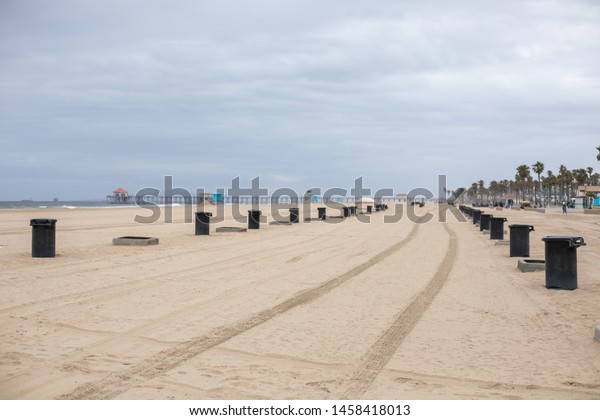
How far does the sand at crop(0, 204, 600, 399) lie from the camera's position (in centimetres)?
459

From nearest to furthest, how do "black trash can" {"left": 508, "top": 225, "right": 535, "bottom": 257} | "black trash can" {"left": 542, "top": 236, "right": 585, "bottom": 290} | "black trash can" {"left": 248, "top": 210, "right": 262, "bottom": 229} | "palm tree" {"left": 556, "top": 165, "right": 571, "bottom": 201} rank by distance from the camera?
"black trash can" {"left": 542, "top": 236, "right": 585, "bottom": 290}
"black trash can" {"left": 508, "top": 225, "right": 535, "bottom": 257}
"black trash can" {"left": 248, "top": 210, "right": 262, "bottom": 229}
"palm tree" {"left": 556, "top": 165, "right": 571, "bottom": 201}

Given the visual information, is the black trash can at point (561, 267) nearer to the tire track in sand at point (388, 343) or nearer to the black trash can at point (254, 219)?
the tire track in sand at point (388, 343)

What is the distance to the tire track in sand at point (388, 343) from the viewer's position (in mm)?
4629

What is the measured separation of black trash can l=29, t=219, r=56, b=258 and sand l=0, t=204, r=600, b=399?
1.37 feet

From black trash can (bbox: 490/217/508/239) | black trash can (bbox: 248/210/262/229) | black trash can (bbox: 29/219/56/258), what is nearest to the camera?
black trash can (bbox: 29/219/56/258)

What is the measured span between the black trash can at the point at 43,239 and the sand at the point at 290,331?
1.37 feet

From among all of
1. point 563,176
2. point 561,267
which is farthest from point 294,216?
point 563,176

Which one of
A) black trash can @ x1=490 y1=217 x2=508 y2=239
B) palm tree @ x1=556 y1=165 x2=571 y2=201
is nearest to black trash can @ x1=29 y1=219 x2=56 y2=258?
black trash can @ x1=490 y1=217 x2=508 y2=239

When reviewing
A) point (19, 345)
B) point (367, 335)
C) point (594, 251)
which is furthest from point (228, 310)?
point (594, 251)

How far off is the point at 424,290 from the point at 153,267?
5.41m

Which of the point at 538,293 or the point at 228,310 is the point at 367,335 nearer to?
the point at 228,310

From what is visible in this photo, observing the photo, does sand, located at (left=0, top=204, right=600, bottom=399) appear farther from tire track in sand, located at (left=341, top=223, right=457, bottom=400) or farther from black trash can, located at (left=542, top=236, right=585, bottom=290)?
black trash can, located at (left=542, top=236, right=585, bottom=290)

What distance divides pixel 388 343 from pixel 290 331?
1.11 metres

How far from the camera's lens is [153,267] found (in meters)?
11.7
